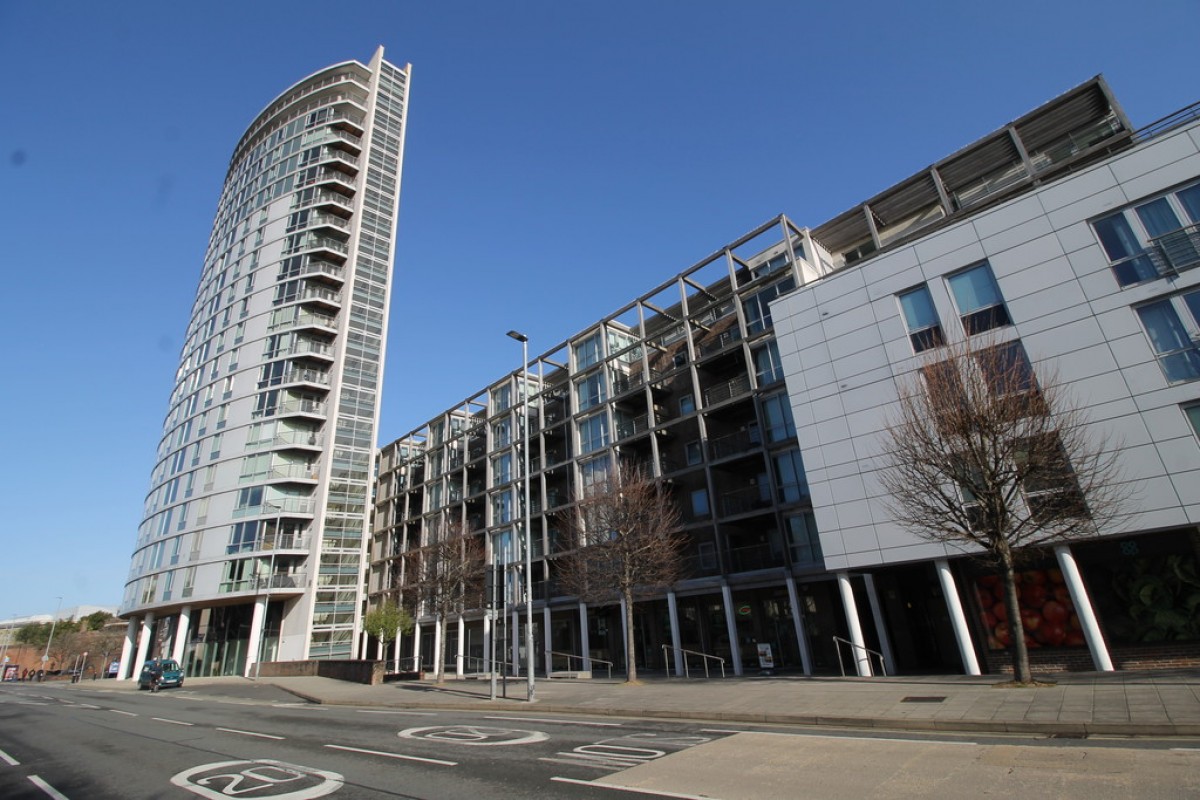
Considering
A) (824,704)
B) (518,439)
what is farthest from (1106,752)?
(518,439)

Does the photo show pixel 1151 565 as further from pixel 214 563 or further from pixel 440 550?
pixel 214 563

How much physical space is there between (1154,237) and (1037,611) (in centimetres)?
1173

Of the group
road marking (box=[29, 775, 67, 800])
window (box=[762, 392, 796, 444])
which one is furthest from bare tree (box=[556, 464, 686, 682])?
road marking (box=[29, 775, 67, 800])

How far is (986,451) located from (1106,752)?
871 centimetres

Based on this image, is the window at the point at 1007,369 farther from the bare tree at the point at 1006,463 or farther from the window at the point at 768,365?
the window at the point at 768,365

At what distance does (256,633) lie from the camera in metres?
45.4

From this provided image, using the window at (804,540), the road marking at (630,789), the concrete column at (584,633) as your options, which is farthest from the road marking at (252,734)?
the window at (804,540)

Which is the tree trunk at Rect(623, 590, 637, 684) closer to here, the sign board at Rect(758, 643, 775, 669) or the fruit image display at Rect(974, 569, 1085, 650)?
the sign board at Rect(758, 643, 775, 669)

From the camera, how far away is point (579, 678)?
27953 mm

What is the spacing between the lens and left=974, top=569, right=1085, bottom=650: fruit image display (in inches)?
686

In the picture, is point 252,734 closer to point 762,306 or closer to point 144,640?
point 762,306

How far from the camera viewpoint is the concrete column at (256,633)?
146 ft

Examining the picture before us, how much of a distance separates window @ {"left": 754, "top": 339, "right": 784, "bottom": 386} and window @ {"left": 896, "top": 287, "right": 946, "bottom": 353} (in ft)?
24.9

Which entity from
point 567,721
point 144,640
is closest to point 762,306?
point 567,721
